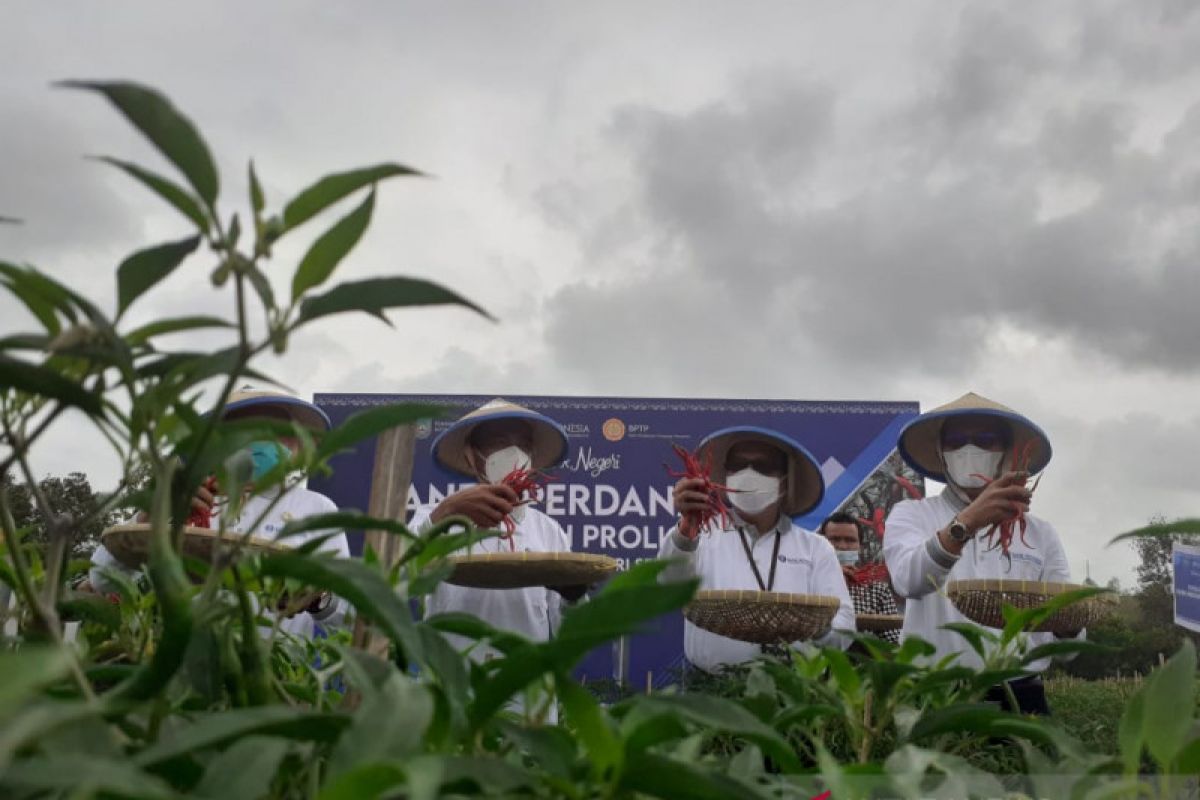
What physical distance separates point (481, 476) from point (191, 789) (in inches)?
122

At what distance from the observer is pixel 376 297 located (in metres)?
0.31

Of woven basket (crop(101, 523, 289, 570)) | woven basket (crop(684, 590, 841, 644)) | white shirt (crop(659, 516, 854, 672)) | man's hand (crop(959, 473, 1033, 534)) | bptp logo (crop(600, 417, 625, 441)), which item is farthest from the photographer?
bptp logo (crop(600, 417, 625, 441))

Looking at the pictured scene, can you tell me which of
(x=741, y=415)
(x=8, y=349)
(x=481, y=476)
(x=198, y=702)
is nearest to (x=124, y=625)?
(x=198, y=702)

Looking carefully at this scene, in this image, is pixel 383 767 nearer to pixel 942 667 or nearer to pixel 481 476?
pixel 942 667

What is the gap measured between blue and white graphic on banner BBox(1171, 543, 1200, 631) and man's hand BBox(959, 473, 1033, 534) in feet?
1.04

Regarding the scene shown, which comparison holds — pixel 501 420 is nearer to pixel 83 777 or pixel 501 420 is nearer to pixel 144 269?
pixel 144 269

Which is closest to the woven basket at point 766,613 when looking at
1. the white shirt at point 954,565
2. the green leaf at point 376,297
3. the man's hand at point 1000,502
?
the man's hand at point 1000,502

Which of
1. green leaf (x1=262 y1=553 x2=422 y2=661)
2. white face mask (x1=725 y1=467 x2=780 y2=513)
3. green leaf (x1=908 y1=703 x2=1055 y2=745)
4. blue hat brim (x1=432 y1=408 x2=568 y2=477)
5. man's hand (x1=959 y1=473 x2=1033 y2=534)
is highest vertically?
blue hat brim (x1=432 y1=408 x2=568 y2=477)

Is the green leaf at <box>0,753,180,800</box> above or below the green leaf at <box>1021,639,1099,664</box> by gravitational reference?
below

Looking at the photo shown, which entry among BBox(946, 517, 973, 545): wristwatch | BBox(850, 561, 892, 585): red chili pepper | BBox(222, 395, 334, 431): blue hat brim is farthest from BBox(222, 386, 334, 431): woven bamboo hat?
BBox(850, 561, 892, 585): red chili pepper

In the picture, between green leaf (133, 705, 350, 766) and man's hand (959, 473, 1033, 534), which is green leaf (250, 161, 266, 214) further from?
man's hand (959, 473, 1033, 534)

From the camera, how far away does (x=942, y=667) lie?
529 mm

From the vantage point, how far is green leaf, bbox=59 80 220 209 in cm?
27

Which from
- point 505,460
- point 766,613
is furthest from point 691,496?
point 505,460
